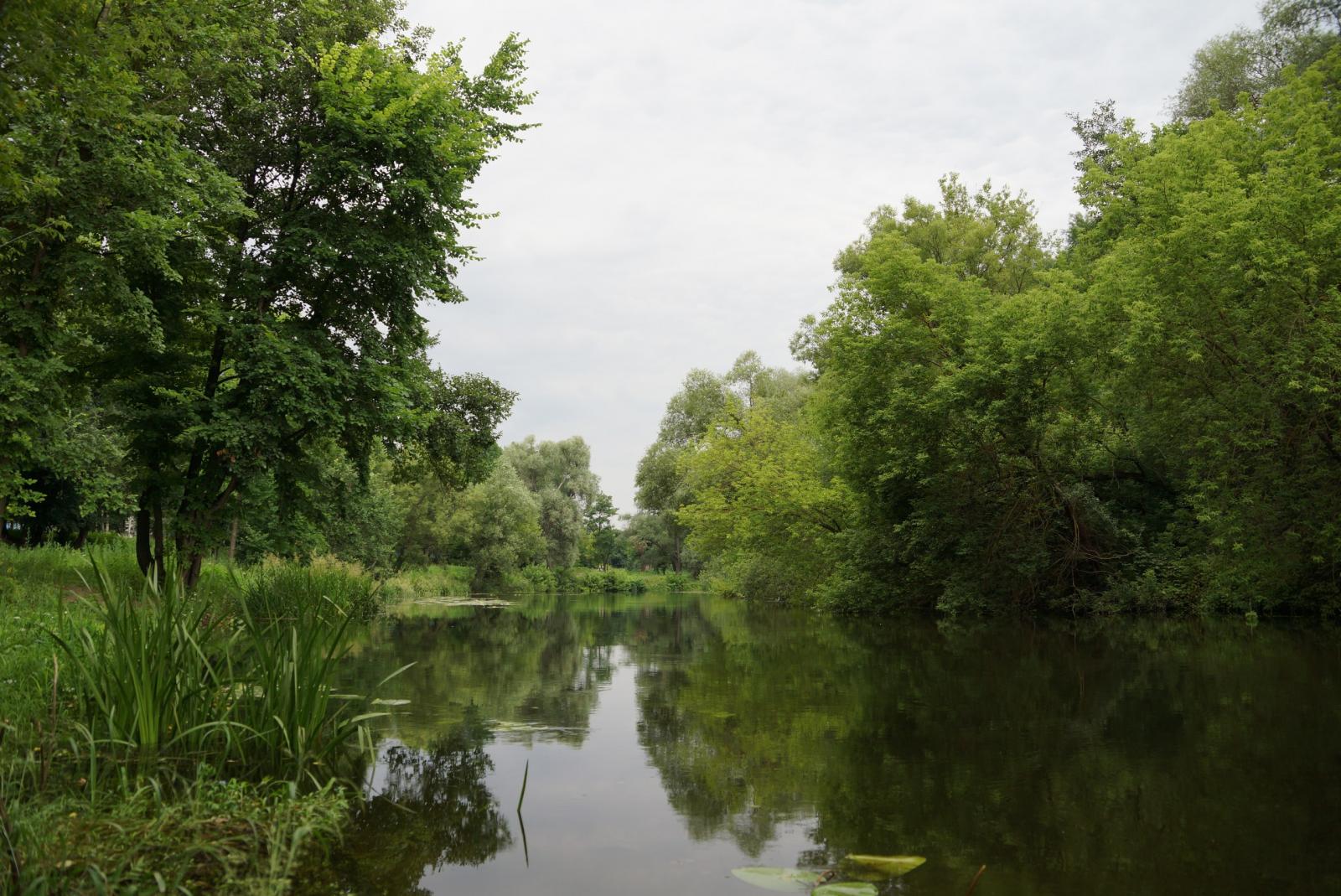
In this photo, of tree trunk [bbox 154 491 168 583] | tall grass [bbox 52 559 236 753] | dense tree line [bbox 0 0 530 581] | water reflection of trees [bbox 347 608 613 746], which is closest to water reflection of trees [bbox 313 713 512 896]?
water reflection of trees [bbox 347 608 613 746]

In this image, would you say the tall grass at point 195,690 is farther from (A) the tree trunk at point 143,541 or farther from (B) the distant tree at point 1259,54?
(B) the distant tree at point 1259,54

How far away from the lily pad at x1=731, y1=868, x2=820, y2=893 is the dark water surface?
4.0 inches

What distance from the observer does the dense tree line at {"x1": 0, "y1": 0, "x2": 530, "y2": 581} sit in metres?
9.61

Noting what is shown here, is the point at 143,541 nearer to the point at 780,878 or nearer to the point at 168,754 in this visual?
the point at 168,754

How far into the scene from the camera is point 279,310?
13.2 m

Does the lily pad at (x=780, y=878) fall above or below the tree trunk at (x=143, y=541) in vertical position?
below

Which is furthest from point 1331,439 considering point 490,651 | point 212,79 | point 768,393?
point 768,393

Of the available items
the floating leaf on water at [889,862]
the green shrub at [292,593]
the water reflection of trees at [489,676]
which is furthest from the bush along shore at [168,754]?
the floating leaf on water at [889,862]

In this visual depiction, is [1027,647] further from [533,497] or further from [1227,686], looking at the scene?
[533,497]

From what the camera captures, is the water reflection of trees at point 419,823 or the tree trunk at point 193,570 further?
the tree trunk at point 193,570

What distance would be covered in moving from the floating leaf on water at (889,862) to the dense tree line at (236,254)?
30.3 feet

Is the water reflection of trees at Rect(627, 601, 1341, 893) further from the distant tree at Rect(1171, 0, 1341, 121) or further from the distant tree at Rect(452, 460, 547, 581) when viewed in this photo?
the distant tree at Rect(452, 460, 547, 581)

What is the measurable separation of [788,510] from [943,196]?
→ 1431cm

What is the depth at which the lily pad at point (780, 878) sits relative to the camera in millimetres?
4031
